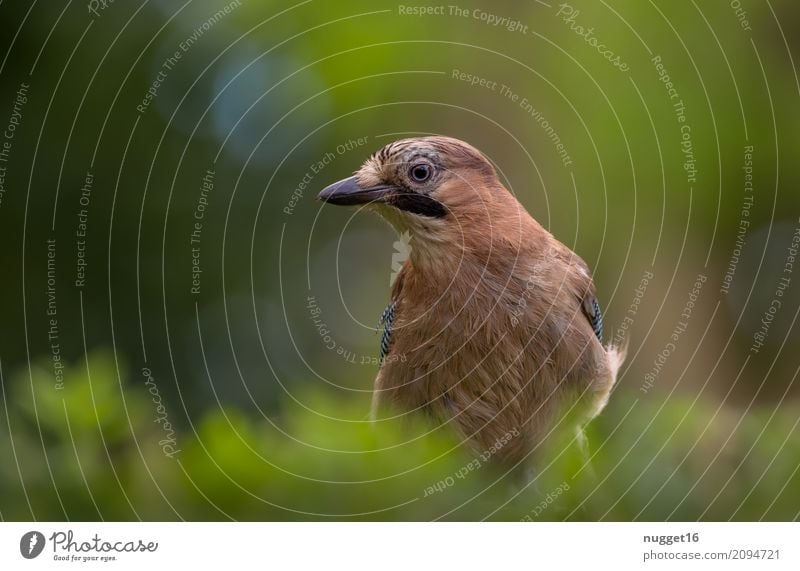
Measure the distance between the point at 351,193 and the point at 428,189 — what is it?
53 cm

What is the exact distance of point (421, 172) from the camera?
5.21 m

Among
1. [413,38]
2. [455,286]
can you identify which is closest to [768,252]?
[455,286]

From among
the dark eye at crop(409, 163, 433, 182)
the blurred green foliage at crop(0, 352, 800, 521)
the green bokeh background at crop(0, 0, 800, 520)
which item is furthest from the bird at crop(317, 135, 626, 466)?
the blurred green foliage at crop(0, 352, 800, 521)

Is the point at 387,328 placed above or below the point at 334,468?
below

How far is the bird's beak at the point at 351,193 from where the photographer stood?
491 centimetres

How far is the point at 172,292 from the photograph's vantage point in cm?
665

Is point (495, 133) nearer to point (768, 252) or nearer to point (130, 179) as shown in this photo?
point (768, 252)

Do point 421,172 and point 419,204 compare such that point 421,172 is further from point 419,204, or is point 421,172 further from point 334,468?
point 334,468

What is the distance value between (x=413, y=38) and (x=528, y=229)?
1.79m
